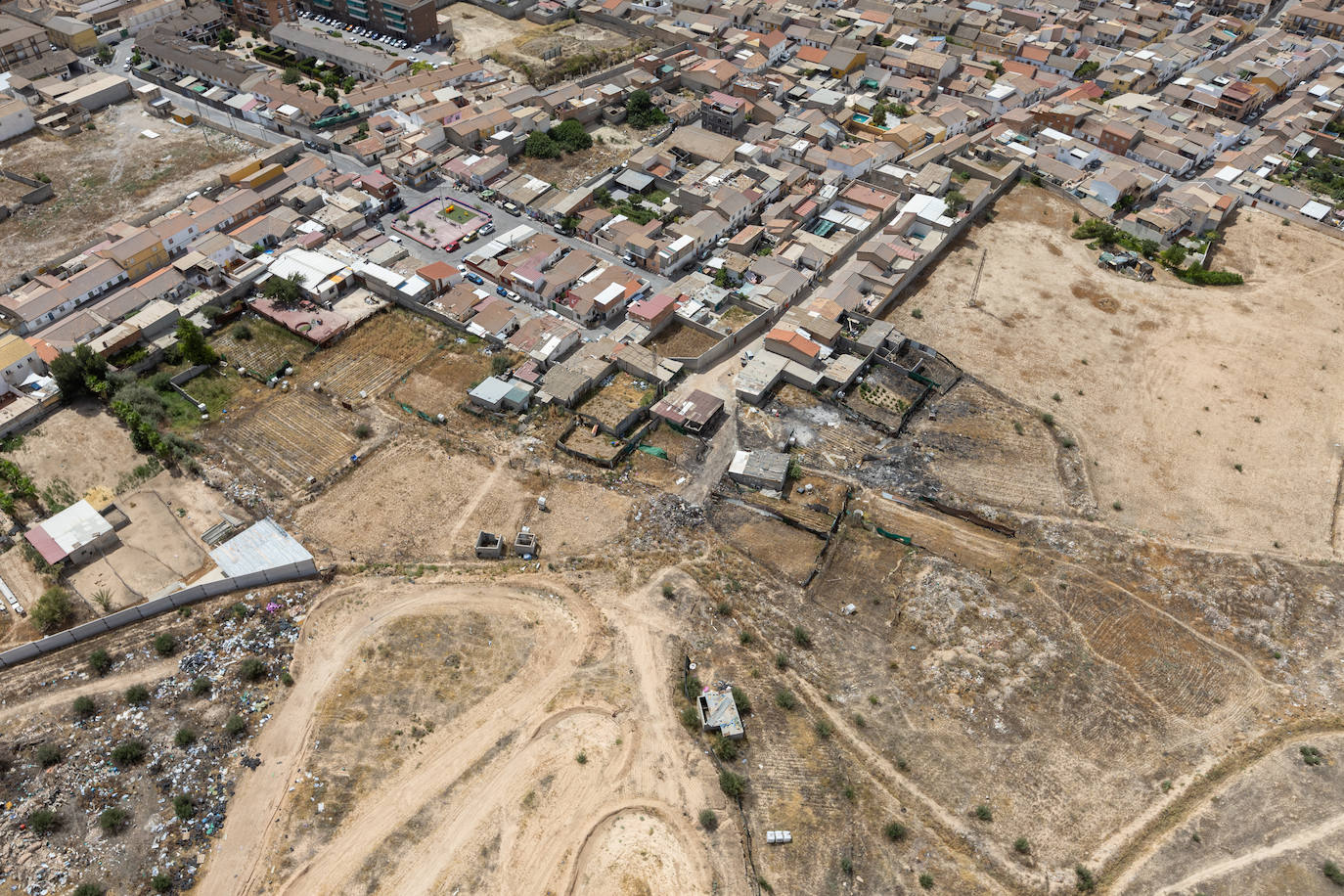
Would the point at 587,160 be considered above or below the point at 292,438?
above

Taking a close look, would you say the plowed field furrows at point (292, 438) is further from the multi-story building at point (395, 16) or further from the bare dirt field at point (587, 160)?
the multi-story building at point (395, 16)

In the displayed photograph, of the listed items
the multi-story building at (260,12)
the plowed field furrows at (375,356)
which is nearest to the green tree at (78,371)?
the plowed field furrows at (375,356)

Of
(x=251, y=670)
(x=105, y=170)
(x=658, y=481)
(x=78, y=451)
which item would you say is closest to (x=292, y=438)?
(x=78, y=451)

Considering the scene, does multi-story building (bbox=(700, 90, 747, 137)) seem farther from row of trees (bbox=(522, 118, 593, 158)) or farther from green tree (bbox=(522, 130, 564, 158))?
green tree (bbox=(522, 130, 564, 158))

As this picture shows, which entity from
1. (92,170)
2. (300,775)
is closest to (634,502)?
(300,775)

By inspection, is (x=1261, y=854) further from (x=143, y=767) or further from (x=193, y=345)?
(x=193, y=345)

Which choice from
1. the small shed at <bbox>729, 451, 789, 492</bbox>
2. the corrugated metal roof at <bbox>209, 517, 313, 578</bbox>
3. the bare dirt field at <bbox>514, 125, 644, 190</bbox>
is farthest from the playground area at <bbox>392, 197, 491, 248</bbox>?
the small shed at <bbox>729, 451, 789, 492</bbox>

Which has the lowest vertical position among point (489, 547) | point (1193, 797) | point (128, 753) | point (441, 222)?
point (1193, 797)

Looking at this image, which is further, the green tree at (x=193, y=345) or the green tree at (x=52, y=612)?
the green tree at (x=193, y=345)
